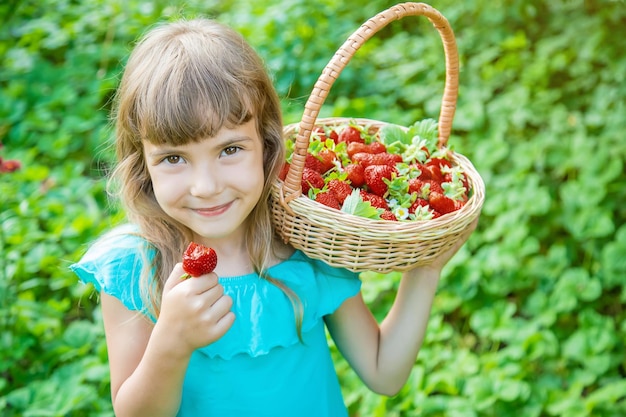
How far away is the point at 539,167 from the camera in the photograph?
3092 millimetres

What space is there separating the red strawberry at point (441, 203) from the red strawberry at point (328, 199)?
0.19 m

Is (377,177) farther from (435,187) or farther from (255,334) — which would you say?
(255,334)

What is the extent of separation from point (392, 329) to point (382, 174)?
36 cm

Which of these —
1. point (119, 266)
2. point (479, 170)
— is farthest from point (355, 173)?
point (479, 170)

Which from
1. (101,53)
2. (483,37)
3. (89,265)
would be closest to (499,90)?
(483,37)

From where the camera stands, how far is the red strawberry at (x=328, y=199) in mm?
1336

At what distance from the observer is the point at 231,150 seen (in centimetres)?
128

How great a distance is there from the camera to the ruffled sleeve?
1.33m

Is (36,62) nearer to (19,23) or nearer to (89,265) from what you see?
(19,23)

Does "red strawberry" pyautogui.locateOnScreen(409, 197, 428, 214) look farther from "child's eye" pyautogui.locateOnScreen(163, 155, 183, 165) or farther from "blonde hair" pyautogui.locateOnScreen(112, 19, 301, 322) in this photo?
"child's eye" pyautogui.locateOnScreen(163, 155, 183, 165)

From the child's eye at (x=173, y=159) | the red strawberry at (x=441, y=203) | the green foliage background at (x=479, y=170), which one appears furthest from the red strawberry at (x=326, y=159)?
the green foliage background at (x=479, y=170)

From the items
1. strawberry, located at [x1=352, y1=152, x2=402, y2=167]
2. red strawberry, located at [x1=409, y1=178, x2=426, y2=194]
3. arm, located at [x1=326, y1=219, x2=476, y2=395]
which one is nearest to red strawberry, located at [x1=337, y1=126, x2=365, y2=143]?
strawberry, located at [x1=352, y1=152, x2=402, y2=167]

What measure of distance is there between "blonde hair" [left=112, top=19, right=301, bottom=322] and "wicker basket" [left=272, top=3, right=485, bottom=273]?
0.09 metres

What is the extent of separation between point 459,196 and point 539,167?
1.77m
